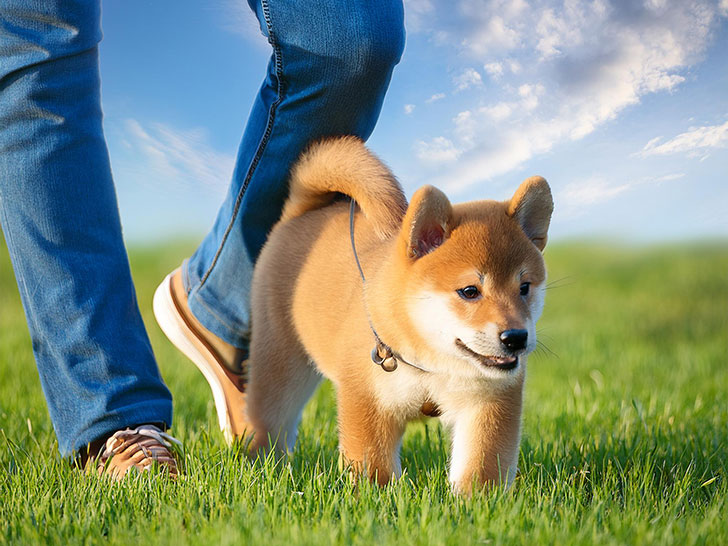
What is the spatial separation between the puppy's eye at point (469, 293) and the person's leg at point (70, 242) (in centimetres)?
115

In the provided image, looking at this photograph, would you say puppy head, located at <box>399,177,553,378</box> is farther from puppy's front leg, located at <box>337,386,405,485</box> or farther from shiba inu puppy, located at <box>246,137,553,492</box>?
puppy's front leg, located at <box>337,386,405,485</box>

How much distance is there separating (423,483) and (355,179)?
0.95 metres

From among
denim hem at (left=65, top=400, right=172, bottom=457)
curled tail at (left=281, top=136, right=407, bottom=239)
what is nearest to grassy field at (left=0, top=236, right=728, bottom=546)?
denim hem at (left=65, top=400, right=172, bottom=457)

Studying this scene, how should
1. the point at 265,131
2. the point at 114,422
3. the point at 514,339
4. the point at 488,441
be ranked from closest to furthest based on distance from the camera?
1. the point at 514,339
2. the point at 488,441
3. the point at 114,422
4. the point at 265,131

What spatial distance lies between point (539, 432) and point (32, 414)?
210 cm

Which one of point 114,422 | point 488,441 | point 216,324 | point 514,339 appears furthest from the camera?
point 216,324

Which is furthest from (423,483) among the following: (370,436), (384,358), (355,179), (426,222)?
(355,179)

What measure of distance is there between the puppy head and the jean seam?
2.27 ft

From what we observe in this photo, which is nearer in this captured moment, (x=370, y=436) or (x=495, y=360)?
(x=495, y=360)

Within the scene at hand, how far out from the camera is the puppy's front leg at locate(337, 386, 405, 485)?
7.37ft

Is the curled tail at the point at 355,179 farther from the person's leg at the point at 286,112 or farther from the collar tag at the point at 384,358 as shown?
the collar tag at the point at 384,358

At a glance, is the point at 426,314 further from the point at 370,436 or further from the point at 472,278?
the point at 370,436

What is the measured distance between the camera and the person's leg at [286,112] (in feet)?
7.54

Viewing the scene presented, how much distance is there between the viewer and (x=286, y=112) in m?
2.54
